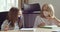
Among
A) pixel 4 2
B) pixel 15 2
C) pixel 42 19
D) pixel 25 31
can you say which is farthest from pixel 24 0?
pixel 25 31

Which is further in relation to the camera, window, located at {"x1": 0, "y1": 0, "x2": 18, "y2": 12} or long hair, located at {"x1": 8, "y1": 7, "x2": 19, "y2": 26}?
window, located at {"x1": 0, "y1": 0, "x2": 18, "y2": 12}

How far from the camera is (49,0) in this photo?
473 cm

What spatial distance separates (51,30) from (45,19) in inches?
35.9

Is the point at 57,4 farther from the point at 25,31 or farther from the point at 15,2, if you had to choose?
the point at 25,31

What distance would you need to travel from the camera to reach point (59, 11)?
487 centimetres

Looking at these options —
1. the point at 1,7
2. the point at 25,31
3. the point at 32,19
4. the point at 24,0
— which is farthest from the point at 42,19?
the point at 24,0

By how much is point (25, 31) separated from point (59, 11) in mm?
3796

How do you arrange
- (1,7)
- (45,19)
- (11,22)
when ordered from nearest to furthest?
(11,22)
(45,19)
(1,7)

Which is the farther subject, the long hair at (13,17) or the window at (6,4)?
the window at (6,4)

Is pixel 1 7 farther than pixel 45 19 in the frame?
Yes

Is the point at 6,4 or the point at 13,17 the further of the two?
the point at 6,4

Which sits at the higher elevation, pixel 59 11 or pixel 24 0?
pixel 24 0

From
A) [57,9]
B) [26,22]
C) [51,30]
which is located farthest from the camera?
[57,9]

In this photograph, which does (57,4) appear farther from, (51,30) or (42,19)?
(51,30)
